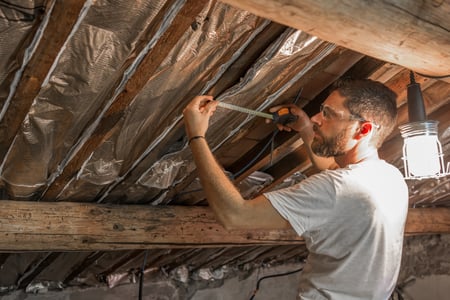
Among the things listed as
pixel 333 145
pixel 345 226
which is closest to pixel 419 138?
pixel 333 145

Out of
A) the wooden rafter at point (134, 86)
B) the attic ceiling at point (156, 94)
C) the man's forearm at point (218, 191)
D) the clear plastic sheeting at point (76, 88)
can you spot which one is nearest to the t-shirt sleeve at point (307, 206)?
the man's forearm at point (218, 191)

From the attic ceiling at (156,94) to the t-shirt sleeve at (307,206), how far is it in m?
0.45

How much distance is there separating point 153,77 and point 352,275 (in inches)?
37.4

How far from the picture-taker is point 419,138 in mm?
1648

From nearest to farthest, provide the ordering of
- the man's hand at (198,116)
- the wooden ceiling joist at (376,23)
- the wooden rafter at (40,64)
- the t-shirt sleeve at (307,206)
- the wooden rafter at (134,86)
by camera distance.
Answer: the wooden ceiling joist at (376,23), the wooden rafter at (40,64), the wooden rafter at (134,86), the t-shirt sleeve at (307,206), the man's hand at (198,116)

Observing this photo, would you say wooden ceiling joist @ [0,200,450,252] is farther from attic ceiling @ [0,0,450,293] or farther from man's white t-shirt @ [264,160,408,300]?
man's white t-shirt @ [264,160,408,300]

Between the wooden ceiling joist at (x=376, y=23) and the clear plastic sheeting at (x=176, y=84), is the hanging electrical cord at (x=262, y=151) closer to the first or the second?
the clear plastic sheeting at (x=176, y=84)

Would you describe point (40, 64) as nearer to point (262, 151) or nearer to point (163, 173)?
point (163, 173)

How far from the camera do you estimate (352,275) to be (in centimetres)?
145

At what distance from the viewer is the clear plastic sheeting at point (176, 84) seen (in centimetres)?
144

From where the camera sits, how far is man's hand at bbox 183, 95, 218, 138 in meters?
1.55

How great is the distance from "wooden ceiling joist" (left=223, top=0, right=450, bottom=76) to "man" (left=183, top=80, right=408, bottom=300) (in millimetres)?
405

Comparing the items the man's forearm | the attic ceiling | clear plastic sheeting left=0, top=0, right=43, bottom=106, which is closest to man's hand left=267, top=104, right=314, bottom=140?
the attic ceiling

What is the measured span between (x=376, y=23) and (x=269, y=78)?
2.15ft
